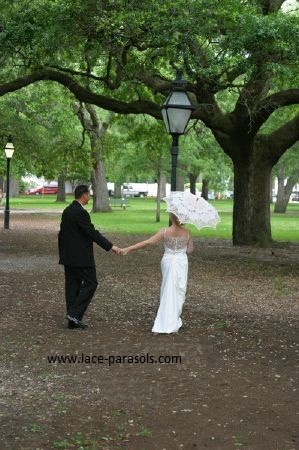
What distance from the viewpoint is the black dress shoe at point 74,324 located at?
8852mm

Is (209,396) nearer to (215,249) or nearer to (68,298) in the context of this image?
(68,298)

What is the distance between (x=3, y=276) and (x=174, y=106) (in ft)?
18.7

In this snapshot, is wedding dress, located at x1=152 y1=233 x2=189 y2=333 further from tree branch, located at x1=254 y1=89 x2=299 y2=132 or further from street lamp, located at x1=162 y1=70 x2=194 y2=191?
tree branch, located at x1=254 y1=89 x2=299 y2=132

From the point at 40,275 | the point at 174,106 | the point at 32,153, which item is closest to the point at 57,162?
the point at 32,153

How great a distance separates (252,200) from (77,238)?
12.5m

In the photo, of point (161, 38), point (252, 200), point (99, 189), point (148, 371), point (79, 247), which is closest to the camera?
point (148, 371)

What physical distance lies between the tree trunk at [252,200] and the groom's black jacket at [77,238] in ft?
40.6

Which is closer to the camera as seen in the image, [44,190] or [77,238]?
[77,238]

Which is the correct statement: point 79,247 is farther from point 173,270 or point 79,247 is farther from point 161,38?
point 161,38

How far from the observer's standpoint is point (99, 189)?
45.2m

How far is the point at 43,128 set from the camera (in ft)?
105

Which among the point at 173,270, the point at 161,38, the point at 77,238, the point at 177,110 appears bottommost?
the point at 173,270

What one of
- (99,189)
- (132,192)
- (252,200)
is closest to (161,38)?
(252,200)

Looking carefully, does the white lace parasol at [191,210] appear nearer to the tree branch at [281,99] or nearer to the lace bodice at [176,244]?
the lace bodice at [176,244]
